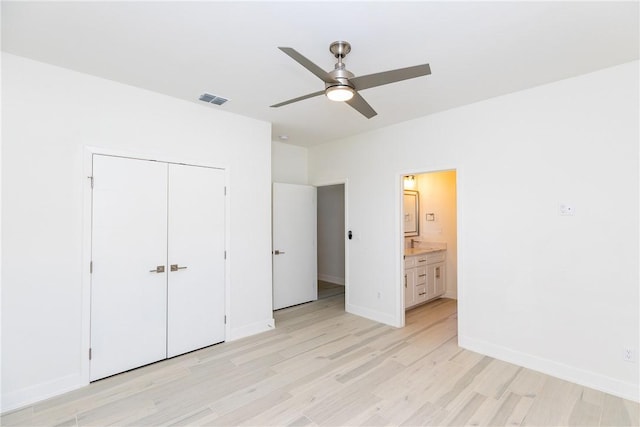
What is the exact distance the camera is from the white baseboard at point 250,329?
12.2ft

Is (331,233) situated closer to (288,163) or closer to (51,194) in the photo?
(288,163)

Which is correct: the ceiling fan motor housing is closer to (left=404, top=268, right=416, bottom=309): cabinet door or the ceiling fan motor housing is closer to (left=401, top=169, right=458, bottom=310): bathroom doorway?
(left=404, top=268, right=416, bottom=309): cabinet door

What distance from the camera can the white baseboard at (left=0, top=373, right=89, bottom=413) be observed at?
2.37 metres

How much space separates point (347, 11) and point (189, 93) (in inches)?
79.5

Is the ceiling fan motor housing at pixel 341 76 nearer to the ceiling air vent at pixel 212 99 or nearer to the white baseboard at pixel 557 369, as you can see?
the ceiling air vent at pixel 212 99

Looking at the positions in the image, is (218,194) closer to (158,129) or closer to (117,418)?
(158,129)

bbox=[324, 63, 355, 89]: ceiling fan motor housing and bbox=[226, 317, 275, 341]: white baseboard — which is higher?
bbox=[324, 63, 355, 89]: ceiling fan motor housing

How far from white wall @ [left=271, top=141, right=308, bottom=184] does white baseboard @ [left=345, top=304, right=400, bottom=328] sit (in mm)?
2349

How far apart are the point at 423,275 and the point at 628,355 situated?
2.63m

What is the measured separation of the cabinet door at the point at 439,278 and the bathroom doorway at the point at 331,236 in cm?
209

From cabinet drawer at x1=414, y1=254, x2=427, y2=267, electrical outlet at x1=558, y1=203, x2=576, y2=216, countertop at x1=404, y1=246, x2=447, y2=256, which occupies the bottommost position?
cabinet drawer at x1=414, y1=254, x2=427, y2=267

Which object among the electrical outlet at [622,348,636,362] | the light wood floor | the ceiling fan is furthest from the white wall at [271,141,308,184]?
the electrical outlet at [622,348,636,362]

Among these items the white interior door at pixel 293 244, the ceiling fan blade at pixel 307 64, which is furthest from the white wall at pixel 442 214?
the ceiling fan blade at pixel 307 64

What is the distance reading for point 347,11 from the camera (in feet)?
6.20
